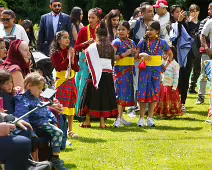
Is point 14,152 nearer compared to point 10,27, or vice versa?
point 14,152

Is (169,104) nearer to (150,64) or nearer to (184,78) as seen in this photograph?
(184,78)

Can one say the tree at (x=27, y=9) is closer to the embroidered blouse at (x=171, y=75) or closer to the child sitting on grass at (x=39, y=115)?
the embroidered blouse at (x=171, y=75)

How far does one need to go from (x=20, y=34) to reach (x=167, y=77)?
3279 mm

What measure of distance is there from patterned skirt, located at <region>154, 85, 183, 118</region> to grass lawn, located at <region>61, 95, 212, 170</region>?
53 centimetres

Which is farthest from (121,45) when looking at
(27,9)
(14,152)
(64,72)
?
(27,9)

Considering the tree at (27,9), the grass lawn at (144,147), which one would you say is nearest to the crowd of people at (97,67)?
the grass lawn at (144,147)

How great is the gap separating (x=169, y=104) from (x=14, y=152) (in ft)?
22.0

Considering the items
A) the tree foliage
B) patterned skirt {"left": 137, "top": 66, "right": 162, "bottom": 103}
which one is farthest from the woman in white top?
the tree foliage

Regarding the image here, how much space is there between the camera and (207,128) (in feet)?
33.4

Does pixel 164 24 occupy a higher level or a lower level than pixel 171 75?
higher

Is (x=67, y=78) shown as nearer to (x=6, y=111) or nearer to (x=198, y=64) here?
(x=6, y=111)

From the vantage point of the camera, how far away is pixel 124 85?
10438 mm

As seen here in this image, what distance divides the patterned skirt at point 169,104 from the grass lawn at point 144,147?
0.53m

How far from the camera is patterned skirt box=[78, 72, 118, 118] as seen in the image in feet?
32.8
